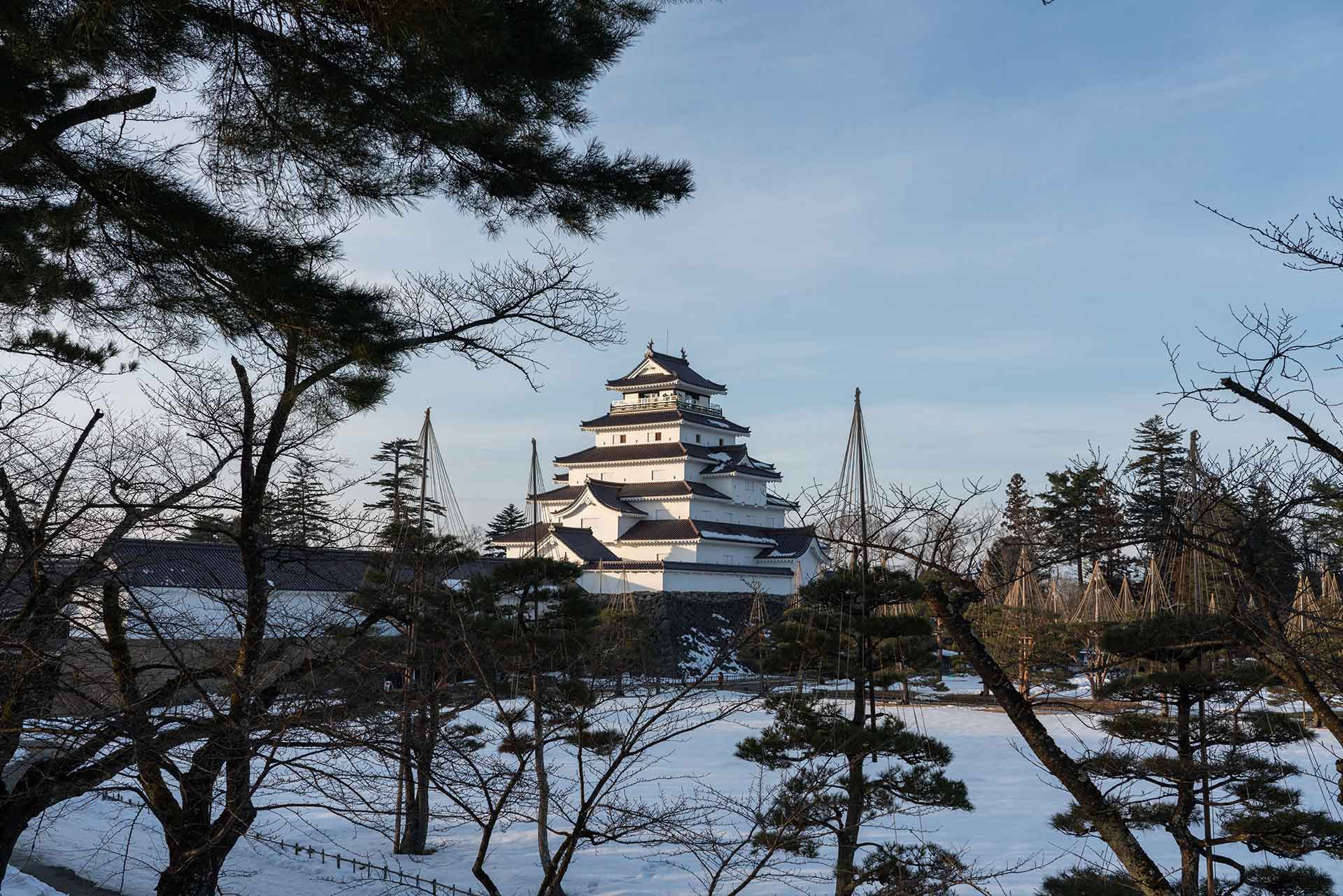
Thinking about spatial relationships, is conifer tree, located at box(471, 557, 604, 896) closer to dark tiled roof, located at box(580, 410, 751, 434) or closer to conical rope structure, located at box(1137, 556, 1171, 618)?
conical rope structure, located at box(1137, 556, 1171, 618)

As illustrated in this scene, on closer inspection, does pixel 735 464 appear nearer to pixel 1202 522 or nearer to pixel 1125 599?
pixel 1125 599

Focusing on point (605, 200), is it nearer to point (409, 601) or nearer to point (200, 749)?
point (200, 749)

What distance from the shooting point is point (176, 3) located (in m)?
4.29

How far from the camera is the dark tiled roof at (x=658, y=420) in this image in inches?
1412

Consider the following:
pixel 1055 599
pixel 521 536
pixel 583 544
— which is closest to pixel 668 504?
pixel 583 544

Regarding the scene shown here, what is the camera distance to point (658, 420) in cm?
3606

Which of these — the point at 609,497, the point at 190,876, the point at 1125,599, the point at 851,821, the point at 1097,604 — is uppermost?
the point at 609,497

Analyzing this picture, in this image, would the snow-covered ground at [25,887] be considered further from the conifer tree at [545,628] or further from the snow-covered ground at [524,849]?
the conifer tree at [545,628]

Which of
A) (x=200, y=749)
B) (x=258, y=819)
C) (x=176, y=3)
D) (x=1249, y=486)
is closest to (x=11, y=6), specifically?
(x=176, y=3)

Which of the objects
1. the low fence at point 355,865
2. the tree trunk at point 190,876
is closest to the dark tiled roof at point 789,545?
the low fence at point 355,865

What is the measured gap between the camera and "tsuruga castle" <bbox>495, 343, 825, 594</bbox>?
106 feet

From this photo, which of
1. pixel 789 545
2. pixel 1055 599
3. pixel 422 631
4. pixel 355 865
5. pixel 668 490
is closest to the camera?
pixel 355 865

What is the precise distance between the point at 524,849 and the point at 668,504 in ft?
69.0

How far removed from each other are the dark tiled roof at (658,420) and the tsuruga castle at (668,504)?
42 mm
